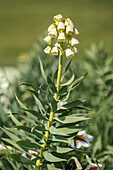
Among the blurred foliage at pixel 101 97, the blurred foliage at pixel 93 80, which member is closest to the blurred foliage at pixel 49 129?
the blurred foliage at pixel 101 97

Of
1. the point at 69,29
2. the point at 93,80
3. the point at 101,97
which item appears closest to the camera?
the point at 69,29

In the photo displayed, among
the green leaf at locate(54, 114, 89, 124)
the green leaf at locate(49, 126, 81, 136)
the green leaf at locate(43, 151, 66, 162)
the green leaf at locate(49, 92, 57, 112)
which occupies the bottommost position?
the green leaf at locate(43, 151, 66, 162)

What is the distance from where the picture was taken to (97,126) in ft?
2.70

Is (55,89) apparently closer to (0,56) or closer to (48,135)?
(48,135)

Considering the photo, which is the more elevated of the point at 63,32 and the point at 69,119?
the point at 63,32

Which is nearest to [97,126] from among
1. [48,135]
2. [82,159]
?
[82,159]

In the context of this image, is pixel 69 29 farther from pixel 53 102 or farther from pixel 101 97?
pixel 101 97

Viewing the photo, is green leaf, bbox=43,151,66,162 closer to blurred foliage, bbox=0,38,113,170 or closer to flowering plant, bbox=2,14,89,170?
flowering plant, bbox=2,14,89,170

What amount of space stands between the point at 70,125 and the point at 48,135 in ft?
0.15

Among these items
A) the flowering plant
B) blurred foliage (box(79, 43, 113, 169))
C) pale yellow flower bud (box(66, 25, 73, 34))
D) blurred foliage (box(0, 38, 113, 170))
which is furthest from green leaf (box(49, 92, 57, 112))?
blurred foliage (box(0, 38, 113, 170))

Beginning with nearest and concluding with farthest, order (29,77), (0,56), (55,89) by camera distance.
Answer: (55,89) < (29,77) < (0,56)

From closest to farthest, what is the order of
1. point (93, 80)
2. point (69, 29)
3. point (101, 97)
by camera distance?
point (69, 29) < point (101, 97) < point (93, 80)

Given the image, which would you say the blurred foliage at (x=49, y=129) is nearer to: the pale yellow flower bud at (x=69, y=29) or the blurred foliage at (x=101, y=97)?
the pale yellow flower bud at (x=69, y=29)

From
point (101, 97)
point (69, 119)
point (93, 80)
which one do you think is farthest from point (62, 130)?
point (93, 80)
